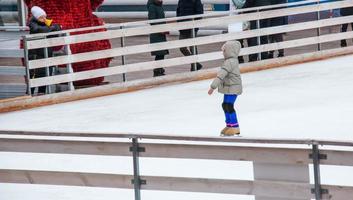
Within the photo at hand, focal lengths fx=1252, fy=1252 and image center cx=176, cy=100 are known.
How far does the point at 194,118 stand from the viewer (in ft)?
55.8

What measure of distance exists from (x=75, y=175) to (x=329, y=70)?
12.6 metres

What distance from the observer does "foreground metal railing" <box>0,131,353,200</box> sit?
29.6ft

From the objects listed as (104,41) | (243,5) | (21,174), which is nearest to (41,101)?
(104,41)

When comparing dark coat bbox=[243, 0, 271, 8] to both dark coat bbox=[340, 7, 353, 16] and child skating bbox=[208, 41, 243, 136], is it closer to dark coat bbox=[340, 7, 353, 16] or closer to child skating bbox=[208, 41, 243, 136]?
dark coat bbox=[340, 7, 353, 16]

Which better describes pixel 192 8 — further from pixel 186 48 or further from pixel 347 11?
pixel 347 11

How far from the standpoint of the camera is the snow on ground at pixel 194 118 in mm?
12672

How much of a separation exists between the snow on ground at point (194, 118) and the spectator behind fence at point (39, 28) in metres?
0.76

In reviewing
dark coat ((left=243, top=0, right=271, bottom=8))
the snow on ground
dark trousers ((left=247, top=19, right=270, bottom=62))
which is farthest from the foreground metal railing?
dark coat ((left=243, top=0, right=271, bottom=8))

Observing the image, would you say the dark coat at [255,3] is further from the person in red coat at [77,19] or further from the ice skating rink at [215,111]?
the person in red coat at [77,19]

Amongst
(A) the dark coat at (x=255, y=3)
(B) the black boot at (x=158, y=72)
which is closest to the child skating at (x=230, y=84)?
(B) the black boot at (x=158, y=72)

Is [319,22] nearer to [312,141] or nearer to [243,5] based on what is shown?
[243,5]

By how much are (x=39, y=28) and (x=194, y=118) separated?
3.99 meters

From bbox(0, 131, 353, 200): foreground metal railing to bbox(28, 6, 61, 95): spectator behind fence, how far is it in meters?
9.00

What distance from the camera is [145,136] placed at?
9.56 metres
